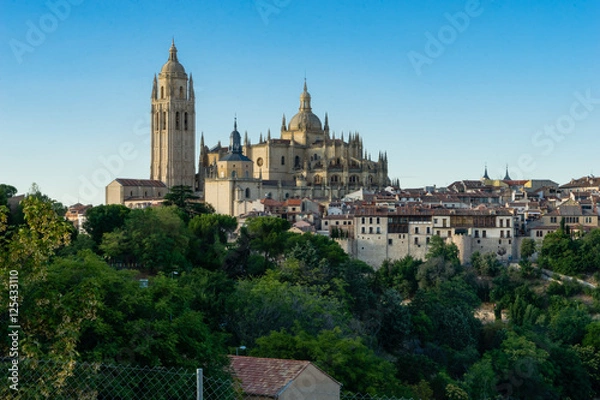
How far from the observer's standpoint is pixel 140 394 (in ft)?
39.2

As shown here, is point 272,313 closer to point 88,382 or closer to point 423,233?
point 88,382

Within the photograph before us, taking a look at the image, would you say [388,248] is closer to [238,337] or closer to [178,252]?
[178,252]

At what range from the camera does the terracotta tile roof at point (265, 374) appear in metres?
13.3

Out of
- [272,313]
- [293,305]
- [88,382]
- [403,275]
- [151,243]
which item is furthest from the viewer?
[403,275]

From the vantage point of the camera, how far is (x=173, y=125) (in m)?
71.9

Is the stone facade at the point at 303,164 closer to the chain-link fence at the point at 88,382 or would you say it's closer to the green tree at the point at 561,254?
the green tree at the point at 561,254

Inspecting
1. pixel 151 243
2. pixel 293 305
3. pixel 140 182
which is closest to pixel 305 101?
pixel 140 182

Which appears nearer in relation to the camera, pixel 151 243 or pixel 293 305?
pixel 293 305

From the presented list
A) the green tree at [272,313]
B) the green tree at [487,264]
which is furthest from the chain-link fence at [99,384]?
the green tree at [487,264]

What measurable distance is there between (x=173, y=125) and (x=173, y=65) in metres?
4.44

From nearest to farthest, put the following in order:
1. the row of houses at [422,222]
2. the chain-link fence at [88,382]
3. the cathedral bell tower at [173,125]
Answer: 1. the chain-link fence at [88,382]
2. the row of houses at [422,222]
3. the cathedral bell tower at [173,125]

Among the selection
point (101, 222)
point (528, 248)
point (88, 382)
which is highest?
point (101, 222)

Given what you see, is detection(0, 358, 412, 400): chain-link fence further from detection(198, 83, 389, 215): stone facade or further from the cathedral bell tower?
the cathedral bell tower

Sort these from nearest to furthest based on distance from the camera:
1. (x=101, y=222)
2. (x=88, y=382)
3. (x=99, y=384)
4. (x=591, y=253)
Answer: (x=88, y=382) → (x=99, y=384) → (x=101, y=222) → (x=591, y=253)
